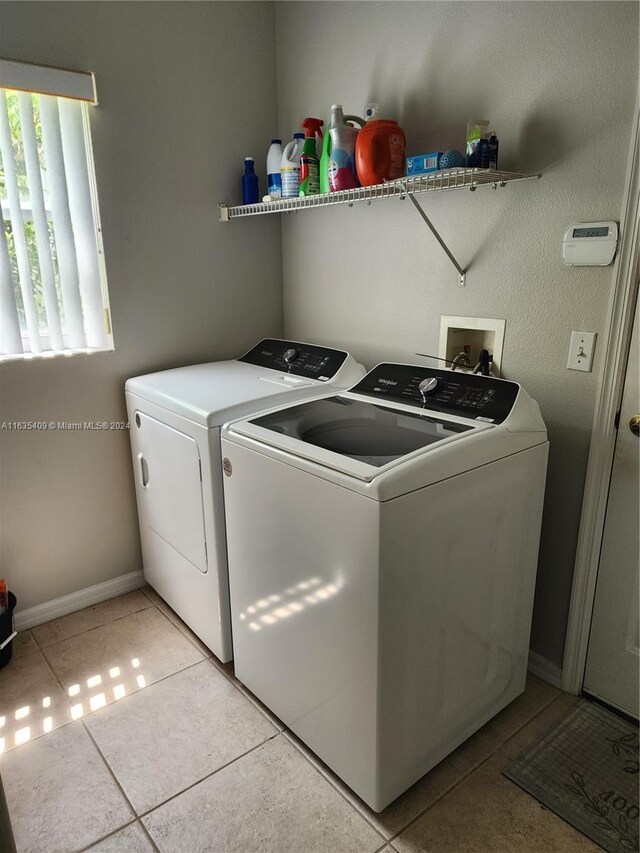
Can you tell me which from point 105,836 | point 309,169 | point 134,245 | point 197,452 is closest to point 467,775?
point 105,836

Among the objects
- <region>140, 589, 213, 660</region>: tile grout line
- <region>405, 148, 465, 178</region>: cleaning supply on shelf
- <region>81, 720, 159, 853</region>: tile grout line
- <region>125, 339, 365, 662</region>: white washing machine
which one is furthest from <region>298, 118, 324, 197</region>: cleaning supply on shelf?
<region>81, 720, 159, 853</region>: tile grout line

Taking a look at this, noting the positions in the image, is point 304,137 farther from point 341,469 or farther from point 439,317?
point 341,469

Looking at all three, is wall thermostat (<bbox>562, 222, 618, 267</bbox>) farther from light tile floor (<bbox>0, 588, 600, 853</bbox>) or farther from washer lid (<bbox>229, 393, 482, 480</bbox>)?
light tile floor (<bbox>0, 588, 600, 853</bbox>)

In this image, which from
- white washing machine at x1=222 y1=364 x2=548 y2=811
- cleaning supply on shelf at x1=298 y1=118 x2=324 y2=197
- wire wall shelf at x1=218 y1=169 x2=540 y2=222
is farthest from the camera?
cleaning supply on shelf at x1=298 y1=118 x2=324 y2=197

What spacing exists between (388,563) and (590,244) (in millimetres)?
1079

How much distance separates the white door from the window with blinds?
193 centimetres

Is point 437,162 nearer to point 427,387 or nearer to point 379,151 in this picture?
point 379,151

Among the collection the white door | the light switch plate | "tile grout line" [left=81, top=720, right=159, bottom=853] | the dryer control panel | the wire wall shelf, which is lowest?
"tile grout line" [left=81, top=720, right=159, bottom=853]

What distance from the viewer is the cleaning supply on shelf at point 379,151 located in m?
1.85

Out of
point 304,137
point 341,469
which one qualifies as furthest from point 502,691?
point 304,137

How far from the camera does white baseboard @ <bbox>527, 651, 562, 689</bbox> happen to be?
6.55 feet

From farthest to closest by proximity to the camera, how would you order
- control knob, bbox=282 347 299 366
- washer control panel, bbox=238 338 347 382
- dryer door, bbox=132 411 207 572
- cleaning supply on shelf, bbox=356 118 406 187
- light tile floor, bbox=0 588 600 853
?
control knob, bbox=282 347 299 366
washer control panel, bbox=238 338 347 382
dryer door, bbox=132 411 207 572
cleaning supply on shelf, bbox=356 118 406 187
light tile floor, bbox=0 588 600 853

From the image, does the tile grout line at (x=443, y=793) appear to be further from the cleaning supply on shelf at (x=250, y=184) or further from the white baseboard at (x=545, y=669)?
the cleaning supply on shelf at (x=250, y=184)

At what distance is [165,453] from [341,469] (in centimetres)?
97
